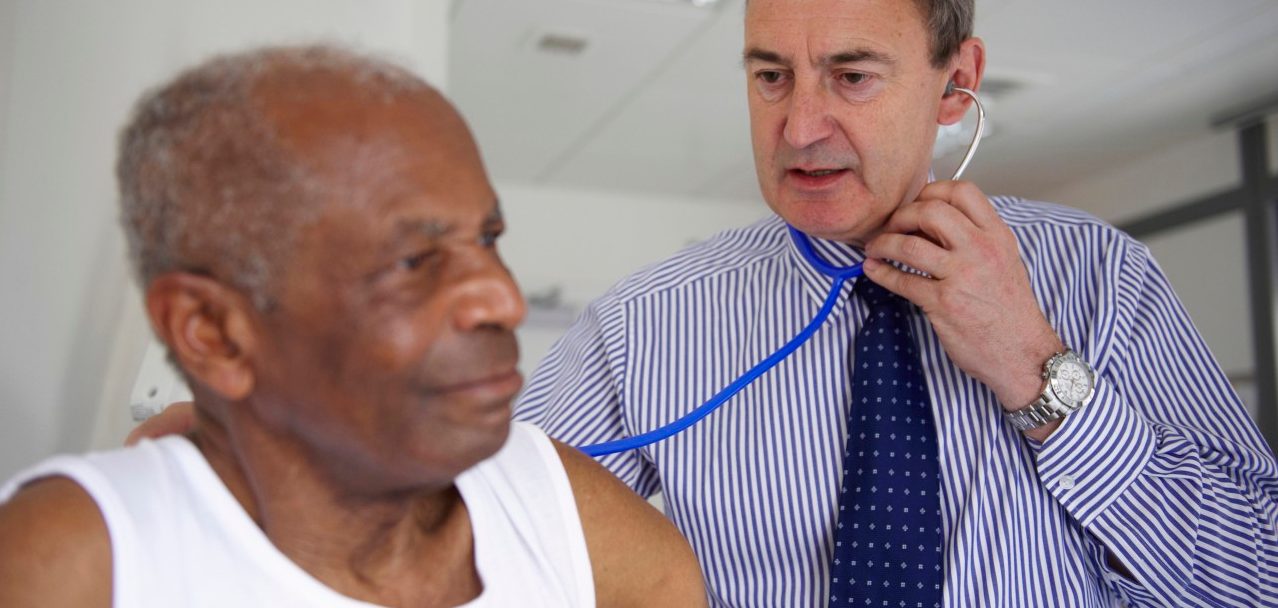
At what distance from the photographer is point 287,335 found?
2.28 feet

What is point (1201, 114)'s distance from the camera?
4.96m

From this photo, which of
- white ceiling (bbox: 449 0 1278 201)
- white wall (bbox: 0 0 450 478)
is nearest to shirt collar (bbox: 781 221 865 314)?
white wall (bbox: 0 0 450 478)

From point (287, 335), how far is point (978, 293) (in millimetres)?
745

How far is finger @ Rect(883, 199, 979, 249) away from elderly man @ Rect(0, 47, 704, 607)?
604mm

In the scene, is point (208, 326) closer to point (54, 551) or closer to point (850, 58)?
point (54, 551)

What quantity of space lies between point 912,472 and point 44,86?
3.42ft

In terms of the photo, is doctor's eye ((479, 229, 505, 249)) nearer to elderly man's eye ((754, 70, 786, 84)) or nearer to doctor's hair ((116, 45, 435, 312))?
doctor's hair ((116, 45, 435, 312))

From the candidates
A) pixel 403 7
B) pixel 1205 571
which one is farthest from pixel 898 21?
pixel 403 7

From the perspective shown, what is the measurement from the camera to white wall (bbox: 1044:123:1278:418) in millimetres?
5125

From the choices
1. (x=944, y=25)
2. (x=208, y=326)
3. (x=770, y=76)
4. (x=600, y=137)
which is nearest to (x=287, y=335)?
(x=208, y=326)

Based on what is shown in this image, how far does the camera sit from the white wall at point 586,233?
6.37m

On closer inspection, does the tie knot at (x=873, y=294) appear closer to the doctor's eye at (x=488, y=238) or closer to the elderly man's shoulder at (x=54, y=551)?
the doctor's eye at (x=488, y=238)

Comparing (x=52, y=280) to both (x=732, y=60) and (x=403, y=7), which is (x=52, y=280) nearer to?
(x=403, y=7)

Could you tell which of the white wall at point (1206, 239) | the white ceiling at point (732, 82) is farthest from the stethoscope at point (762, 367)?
the white wall at point (1206, 239)
